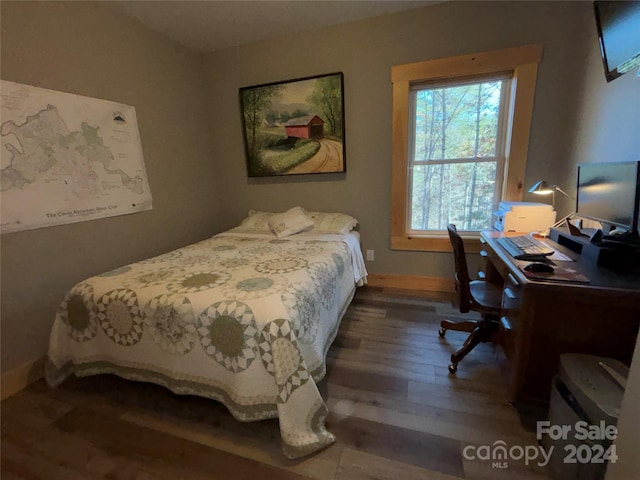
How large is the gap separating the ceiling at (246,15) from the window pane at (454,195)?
1402mm

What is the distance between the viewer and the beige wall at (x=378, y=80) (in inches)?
84.8

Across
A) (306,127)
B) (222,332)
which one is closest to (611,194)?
(222,332)

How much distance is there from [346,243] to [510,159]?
159cm

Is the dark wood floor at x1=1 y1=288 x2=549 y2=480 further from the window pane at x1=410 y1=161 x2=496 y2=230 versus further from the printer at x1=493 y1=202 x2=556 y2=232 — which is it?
the window pane at x1=410 y1=161 x2=496 y2=230

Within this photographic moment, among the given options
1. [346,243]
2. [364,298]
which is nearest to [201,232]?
[346,243]

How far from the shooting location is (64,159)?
5.99ft

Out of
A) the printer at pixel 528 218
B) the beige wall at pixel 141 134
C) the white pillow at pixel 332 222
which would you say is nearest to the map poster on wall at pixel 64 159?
the beige wall at pixel 141 134

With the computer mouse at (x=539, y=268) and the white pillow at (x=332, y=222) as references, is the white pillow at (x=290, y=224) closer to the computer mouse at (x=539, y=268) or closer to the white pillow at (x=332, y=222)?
the white pillow at (x=332, y=222)

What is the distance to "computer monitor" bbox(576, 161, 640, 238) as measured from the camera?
1.20 metres

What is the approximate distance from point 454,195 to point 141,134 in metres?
2.90

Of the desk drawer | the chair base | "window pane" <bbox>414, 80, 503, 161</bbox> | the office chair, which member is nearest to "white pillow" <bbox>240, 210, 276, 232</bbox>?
"window pane" <bbox>414, 80, 503, 161</bbox>

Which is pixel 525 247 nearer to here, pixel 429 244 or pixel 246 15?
pixel 429 244

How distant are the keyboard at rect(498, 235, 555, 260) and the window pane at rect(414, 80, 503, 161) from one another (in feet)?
3.72

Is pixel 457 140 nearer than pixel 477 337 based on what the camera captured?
No
